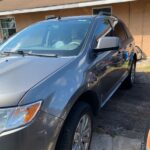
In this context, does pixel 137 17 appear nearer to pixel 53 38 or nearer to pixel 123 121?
pixel 123 121

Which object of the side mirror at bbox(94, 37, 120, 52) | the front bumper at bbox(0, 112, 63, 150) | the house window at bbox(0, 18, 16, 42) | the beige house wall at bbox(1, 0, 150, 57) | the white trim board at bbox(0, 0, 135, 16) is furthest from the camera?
the house window at bbox(0, 18, 16, 42)

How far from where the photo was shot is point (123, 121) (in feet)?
13.3

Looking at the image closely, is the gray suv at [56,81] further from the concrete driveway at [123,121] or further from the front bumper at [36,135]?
the concrete driveway at [123,121]

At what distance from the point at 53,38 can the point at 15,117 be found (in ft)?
6.02

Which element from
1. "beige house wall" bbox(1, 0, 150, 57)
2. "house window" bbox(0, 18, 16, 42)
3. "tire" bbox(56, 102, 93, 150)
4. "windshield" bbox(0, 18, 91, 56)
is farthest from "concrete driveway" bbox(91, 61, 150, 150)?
"house window" bbox(0, 18, 16, 42)

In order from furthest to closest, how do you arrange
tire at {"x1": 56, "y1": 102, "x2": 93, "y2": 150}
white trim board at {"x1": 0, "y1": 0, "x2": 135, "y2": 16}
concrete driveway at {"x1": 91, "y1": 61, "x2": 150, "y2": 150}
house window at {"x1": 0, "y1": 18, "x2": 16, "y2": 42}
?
house window at {"x1": 0, "y1": 18, "x2": 16, "y2": 42}
white trim board at {"x1": 0, "y1": 0, "x2": 135, "y2": 16}
concrete driveway at {"x1": 91, "y1": 61, "x2": 150, "y2": 150}
tire at {"x1": 56, "y1": 102, "x2": 93, "y2": 150}

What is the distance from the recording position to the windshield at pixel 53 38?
124 inches

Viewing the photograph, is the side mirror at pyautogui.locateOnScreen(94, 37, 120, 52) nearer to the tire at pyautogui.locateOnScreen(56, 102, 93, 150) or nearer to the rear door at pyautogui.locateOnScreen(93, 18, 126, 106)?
the rear door at pyautogui.locateOnScreen(93, 18, 126, 106)

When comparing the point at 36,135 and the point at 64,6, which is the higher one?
the point at 64,6

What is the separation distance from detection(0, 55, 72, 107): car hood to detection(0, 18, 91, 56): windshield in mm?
319

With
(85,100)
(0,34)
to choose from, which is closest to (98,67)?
(85,100)

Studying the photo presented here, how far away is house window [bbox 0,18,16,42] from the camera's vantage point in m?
13.5

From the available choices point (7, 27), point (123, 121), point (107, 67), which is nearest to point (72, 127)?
point (107, 67)

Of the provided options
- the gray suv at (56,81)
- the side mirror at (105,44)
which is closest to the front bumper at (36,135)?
the gray suv at (56,81)
